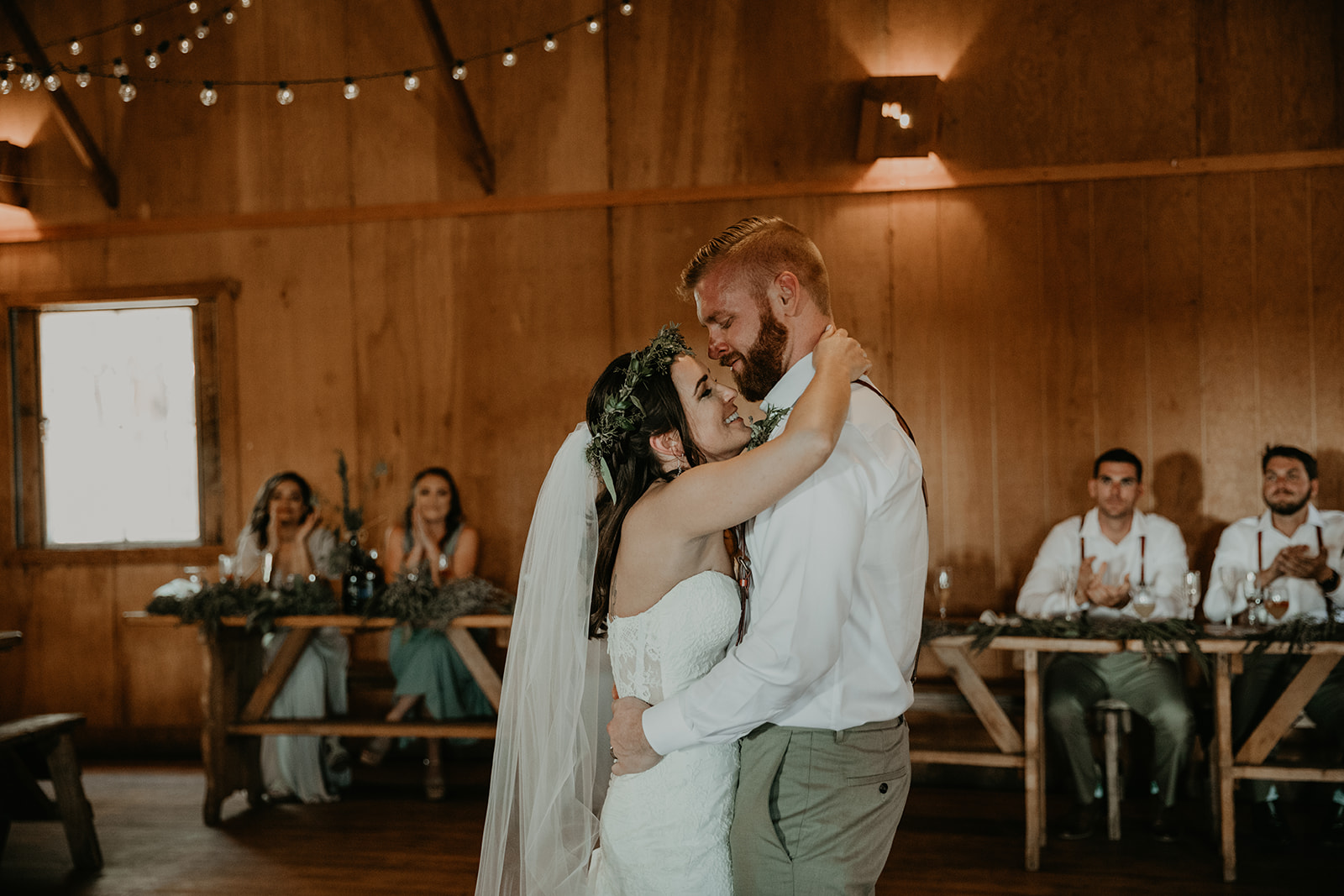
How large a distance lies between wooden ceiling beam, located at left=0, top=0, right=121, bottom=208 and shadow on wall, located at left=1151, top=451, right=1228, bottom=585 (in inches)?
245

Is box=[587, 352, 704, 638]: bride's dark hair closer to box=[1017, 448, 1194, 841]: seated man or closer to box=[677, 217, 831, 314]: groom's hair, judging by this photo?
box=[677, 217, 831, 314]: groom's hair

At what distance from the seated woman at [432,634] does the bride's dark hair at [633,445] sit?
99.9 inches

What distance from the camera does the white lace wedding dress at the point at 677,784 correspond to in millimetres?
2057

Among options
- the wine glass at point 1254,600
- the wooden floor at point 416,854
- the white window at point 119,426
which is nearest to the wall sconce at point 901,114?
the wine glass at point 1254,600

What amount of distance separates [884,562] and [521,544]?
4.19 m

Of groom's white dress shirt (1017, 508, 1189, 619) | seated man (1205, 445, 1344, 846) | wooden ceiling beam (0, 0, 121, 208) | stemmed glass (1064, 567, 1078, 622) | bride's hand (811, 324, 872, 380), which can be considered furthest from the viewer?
wooden ceiling beam (0, 0, 121, 208)

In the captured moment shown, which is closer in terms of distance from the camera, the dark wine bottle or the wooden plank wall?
the dark wine bottle

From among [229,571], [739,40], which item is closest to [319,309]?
[229,571]

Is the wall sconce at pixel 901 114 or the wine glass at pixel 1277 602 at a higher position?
the wall sconce at pixel 901 114

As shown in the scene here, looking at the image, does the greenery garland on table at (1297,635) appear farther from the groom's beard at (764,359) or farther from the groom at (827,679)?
the groom's beard at (764,359)

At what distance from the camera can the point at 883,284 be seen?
5453 mm

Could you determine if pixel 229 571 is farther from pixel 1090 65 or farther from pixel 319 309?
pixel 1090 65

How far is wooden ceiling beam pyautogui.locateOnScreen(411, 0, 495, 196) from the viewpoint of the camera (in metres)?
5.15

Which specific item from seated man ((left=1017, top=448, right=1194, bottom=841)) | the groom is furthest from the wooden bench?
seated man ((left=1017, top=448, right=1194, bottom=841))
